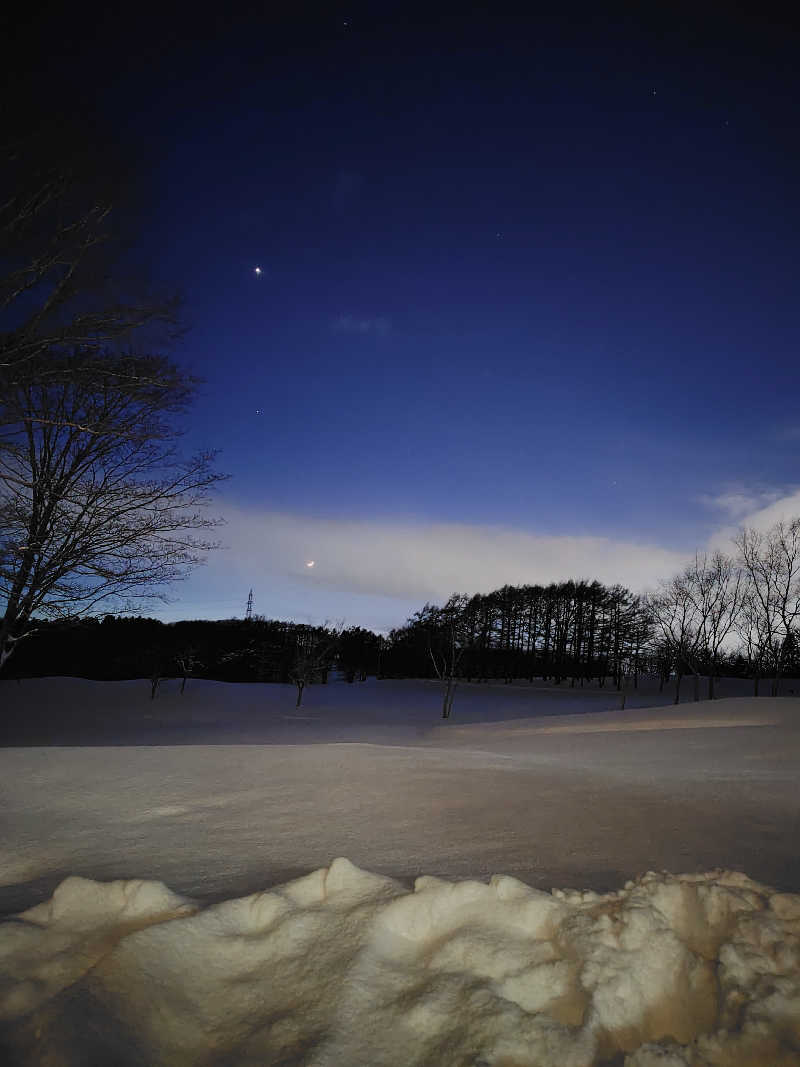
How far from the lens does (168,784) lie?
177 inches

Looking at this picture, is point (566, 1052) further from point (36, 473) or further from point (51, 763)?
point (36, 473)

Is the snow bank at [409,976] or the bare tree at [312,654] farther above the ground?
the snow bank at [409,976]

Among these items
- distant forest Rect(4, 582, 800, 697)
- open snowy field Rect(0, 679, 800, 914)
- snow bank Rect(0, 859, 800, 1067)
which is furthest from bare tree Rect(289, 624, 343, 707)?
snow bank Rect(0, 859, 800, 1067)

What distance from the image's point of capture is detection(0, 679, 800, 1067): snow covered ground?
1.38 meters

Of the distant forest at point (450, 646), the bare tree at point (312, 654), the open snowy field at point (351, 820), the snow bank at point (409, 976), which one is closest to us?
Result: the snow bank at point (409, 976)

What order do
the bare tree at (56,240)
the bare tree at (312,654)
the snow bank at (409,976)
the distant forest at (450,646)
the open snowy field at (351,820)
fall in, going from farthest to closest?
the distant forest at (450,646), the bare tree at (312,654), the bare tree at (56,240), the open snowy field at (351,820), the snow bank at (409,976)

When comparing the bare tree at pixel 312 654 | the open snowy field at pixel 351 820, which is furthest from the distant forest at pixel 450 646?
the open snowy field at pixel 351 820

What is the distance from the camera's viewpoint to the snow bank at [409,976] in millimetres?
1345

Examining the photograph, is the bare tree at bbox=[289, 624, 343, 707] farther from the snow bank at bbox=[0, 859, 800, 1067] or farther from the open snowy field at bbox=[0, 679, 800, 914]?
the snow bank at bbox=[0, 859, 800, 1067]

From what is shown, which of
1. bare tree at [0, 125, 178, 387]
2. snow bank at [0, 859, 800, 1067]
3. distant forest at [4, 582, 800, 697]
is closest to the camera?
snow bank at [0, 859, 800, 1067]

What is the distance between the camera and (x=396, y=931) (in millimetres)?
1812

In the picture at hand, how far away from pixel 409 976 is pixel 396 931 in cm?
20

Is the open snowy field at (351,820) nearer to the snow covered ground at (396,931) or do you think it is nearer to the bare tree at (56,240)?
the snow covered ground at (396,931)

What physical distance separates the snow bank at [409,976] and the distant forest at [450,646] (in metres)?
34.0
